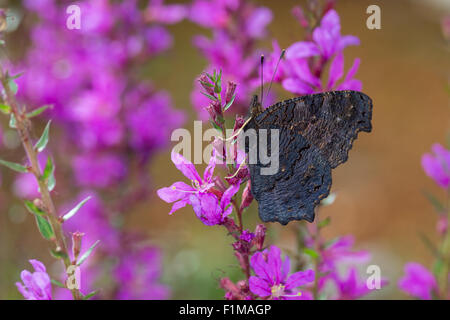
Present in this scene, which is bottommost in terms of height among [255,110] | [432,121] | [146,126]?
[255,110]

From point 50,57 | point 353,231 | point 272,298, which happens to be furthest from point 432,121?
point 272,298

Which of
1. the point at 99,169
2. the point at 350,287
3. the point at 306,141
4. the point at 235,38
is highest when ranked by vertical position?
the point at 235,38

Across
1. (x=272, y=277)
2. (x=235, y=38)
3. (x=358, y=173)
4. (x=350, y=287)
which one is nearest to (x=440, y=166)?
(x=350, y=287)

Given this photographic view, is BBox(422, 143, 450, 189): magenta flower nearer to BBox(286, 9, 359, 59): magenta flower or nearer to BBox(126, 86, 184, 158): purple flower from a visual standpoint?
BBox(286, 9, 359, 59): magenta flower

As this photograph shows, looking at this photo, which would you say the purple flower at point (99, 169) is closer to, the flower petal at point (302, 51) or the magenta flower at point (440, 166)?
the flower petal at point (302, 51)

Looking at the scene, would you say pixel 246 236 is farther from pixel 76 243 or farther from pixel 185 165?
pixel 76 243

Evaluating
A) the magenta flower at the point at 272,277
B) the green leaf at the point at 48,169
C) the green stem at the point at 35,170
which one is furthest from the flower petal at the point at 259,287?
the green leaf at the point at 48,169
